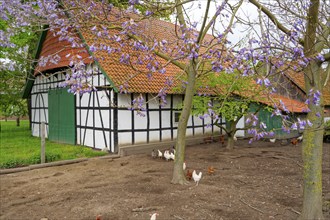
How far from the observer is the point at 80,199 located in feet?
21.5

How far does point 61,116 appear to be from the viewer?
614 inches

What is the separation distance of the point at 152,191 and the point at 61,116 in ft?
32.5

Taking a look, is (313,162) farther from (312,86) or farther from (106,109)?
(106,109)

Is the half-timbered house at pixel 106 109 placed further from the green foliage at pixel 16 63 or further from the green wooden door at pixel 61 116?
the green foliage at pixel 16 63

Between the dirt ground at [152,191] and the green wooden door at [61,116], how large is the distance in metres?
4.40

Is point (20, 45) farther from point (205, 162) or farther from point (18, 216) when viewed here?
point (18, 216)

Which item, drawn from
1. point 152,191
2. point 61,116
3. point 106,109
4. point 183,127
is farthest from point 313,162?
point 61,116

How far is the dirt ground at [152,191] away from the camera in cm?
579

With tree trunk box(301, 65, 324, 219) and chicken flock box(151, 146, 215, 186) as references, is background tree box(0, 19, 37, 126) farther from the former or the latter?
tree trunk box(301, 65, 324, 219)

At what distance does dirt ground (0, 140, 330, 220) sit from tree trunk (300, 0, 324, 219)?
2.42ft

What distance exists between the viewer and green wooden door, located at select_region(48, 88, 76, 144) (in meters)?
14.8

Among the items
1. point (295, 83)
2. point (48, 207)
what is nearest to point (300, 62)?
point (48, 207)

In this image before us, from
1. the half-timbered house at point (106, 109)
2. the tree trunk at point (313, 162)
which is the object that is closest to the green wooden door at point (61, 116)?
the half-timbered house at point (106, 109)

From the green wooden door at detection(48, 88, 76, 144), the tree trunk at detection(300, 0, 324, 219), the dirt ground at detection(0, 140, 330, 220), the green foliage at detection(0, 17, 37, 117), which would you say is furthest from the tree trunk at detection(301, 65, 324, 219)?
the green foliage at detection(0, 17, 37, 117)
